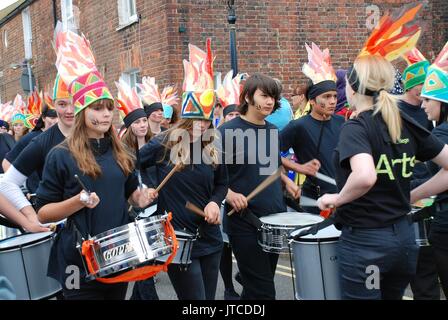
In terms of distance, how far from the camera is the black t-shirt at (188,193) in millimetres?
4137

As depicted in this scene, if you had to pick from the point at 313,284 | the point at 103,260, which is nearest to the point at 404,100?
the point at 313,284

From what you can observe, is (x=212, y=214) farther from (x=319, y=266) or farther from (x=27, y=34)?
(x=27, y=34)

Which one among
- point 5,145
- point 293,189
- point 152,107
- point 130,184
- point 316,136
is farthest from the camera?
point 5,145

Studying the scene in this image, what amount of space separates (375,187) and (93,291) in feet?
5.60

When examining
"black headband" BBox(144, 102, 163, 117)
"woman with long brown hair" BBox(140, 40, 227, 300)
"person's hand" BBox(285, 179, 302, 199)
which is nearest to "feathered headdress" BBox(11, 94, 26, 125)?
"black headband" BBox(144, 102, 163, 117)

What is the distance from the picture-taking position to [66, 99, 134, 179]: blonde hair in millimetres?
3414

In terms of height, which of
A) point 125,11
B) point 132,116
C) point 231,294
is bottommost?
point 231,294

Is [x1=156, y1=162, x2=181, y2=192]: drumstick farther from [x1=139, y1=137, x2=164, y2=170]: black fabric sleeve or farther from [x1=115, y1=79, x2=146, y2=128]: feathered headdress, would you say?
[x1=115, y1=79, x2=146, y2=128]: feathered headdress

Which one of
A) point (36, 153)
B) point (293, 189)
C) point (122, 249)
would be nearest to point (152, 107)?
point (293, 189)

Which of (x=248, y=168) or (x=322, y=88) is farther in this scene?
(x=322, y=88)

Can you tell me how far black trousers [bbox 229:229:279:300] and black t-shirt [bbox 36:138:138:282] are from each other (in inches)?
49.5

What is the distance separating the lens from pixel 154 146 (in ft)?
14.0

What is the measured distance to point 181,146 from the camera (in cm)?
420

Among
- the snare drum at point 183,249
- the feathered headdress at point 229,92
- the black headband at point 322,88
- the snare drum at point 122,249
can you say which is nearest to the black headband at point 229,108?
the feathered headdress at point 229,92
